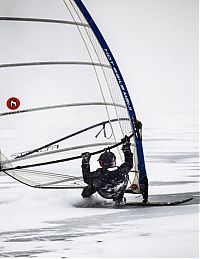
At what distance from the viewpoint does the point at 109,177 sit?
3.13m

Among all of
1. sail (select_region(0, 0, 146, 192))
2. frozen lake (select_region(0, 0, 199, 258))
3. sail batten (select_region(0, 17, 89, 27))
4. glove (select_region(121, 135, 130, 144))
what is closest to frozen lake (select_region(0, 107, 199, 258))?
frozen lake (select_region(0, 0, 199, 258))

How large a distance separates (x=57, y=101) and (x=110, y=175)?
1.42 feet

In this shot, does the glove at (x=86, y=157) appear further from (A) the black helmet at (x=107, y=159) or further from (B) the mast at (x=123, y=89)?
(B) the mast at (x=123, y=89)

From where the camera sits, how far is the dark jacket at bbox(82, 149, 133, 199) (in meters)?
3.13

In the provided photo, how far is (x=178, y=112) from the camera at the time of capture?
5082 mm

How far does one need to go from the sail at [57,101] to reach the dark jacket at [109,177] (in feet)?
0.19

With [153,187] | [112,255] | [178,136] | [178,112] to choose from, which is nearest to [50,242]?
[112,255]

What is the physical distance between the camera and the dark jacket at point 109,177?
10.3ft

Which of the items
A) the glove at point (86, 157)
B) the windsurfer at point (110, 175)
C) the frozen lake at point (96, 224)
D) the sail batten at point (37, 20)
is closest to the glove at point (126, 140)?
the windsurfer at point (110, 175)

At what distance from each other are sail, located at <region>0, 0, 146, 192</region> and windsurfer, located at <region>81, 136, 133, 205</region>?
0.04 metres

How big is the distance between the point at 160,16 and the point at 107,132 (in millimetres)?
1938

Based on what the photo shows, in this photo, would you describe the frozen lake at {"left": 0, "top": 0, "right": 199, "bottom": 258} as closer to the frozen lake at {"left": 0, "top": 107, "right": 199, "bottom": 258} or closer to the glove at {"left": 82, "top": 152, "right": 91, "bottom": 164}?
the frozen lake at {"left": 0, "top": 107, "right": 199, "bottom": 258}

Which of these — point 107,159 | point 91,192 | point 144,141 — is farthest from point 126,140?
point 144,141

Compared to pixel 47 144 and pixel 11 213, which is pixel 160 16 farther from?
pixel 11 213
